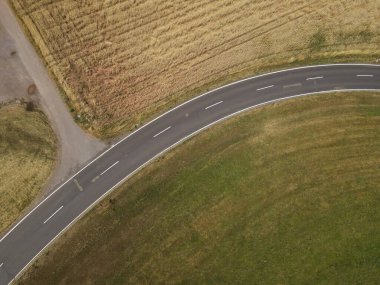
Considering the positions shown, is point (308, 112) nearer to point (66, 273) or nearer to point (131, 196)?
point (131, 196)

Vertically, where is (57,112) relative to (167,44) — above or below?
below

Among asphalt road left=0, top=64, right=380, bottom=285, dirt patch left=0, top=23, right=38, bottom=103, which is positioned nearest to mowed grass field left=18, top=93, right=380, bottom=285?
asphalt road left=0, top=64, right=380, bottom=285

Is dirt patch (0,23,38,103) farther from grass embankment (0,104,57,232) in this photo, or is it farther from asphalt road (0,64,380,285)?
asphalt road (0,64,380,285)

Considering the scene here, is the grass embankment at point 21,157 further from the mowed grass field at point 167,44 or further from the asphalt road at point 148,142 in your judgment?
the mowed grass field at point 167,44

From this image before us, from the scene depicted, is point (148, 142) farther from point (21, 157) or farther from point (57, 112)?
point (21, 157)

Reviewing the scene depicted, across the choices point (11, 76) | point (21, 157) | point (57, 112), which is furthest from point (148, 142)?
point (11, 76)
